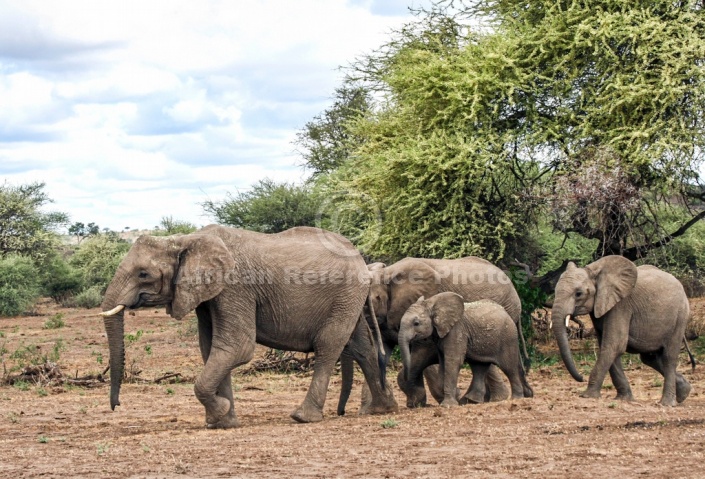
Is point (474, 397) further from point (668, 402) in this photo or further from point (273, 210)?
point (273, 210)

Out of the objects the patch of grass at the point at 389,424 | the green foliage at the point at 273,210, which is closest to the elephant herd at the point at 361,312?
the patch of grass at the point at 389,424

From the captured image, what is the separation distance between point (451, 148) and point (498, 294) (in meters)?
5.20

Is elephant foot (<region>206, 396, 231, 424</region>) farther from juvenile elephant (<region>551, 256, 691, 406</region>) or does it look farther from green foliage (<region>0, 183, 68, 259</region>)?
green foliage (<region>0, 183, 68, 259</region>)

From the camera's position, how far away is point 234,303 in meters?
11.5

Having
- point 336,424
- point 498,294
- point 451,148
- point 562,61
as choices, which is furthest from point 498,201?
point 336,424

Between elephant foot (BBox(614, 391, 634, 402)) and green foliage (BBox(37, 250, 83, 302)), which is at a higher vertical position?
green foliage (BBox(37, 250, 83, 302))

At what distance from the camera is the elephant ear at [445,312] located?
13.0 meters

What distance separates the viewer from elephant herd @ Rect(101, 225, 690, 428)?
1131 centimetres

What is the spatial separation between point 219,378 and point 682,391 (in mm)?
5895

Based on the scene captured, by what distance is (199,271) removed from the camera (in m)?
11.2

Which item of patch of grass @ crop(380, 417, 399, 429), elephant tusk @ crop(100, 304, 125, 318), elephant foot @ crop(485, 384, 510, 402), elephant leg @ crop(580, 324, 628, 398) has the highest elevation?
elephant tusk @ crop(100, 304, 125, 318)

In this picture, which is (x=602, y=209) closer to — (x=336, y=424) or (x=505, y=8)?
(x=505, y=8)

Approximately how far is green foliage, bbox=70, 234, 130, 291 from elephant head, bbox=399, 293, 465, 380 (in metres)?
27.7

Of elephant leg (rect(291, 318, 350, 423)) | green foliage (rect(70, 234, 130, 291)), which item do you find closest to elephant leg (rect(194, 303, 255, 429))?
elephant leg (rect(291, 318, 350, 423))
